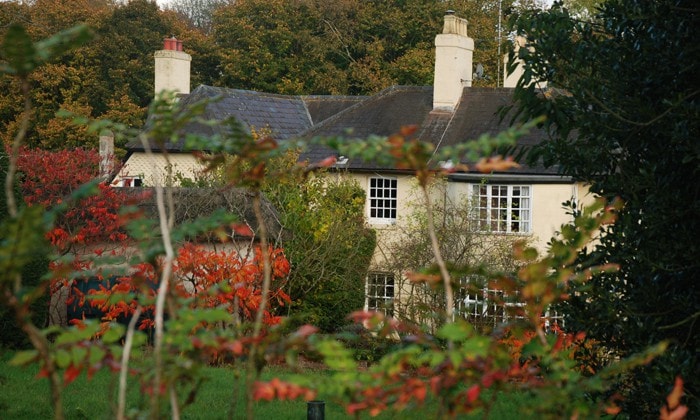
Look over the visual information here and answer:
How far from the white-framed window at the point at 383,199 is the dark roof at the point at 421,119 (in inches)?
25.3

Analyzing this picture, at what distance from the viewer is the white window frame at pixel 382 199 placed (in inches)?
1133

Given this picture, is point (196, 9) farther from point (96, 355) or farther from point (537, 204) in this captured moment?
point (96, 355)

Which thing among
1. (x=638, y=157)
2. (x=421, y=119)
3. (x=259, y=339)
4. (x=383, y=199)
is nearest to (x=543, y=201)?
(x=383, y=199)

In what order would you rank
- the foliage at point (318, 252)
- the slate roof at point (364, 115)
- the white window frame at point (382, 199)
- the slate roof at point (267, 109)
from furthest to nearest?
the slate roof at point (267, 109) → the slate roof at point (364, 115) → the white window frame at point (382, 199) → the foliage at point (318, 252)

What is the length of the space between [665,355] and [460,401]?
4230mm

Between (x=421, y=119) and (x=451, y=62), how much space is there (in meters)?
2.08

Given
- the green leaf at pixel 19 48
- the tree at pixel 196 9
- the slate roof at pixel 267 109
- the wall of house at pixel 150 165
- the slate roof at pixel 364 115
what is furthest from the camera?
the tree at pixel 196 9

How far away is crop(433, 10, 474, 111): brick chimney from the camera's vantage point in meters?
29.2

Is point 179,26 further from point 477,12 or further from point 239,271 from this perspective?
point 239,271

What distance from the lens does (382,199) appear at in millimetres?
28906

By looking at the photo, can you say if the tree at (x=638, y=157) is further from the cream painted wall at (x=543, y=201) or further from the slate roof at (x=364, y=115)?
the cream painted wall at (x=543, y=201)

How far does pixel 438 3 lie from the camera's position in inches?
1917

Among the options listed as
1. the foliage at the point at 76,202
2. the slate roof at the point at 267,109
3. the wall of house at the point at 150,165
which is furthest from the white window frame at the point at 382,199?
the foliage at the point at 76,202

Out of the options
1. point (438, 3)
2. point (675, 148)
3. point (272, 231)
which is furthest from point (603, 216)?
point (438, 3)
